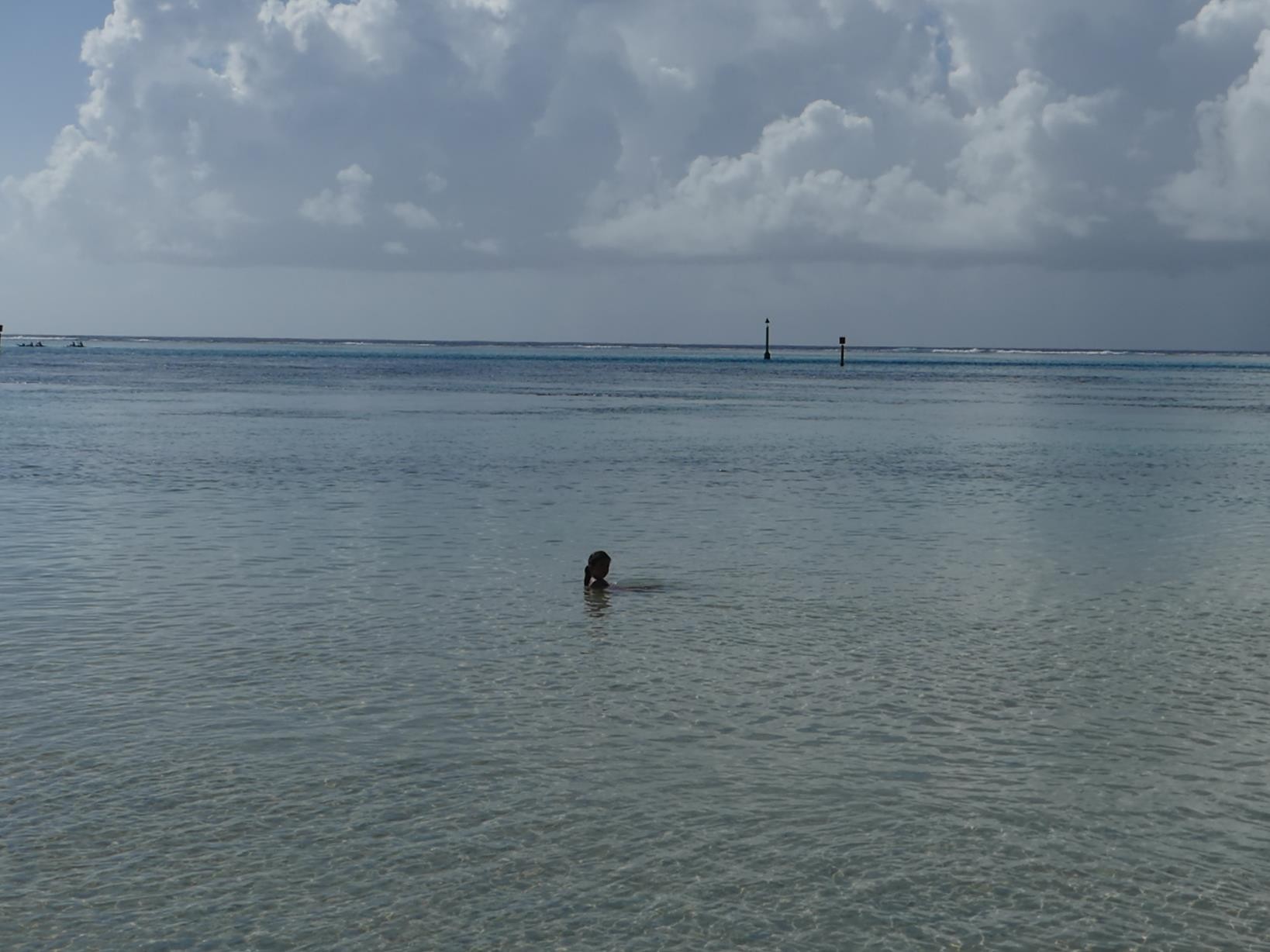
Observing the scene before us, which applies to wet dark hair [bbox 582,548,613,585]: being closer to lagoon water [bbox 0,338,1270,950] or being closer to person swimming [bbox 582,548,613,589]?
person swimming [bbox 582,548,613,589]

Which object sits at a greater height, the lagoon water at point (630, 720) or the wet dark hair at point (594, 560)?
the wet dark hair at point (594, 560)

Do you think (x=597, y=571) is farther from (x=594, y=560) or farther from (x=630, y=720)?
(x=630, y=720)

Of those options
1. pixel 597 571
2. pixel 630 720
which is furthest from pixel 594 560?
pixel 630 720

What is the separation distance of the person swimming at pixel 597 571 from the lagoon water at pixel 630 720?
34 cm

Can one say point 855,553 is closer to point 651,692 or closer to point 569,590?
point 569,590

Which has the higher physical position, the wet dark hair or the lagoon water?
the wet dark hair

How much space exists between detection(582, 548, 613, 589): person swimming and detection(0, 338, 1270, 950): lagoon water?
344 mm

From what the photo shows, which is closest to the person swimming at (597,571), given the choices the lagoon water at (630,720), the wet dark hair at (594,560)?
the wet dark hair at (594,560)

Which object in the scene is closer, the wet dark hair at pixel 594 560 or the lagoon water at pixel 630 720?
the lagoon water at pixel 630 720

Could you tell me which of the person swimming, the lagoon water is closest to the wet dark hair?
the person swimming

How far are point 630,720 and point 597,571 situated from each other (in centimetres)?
713

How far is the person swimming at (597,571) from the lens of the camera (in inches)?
857

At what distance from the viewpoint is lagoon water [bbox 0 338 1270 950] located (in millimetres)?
10320

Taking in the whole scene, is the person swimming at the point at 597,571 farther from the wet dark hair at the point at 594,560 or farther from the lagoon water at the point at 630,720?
the lagoon water at the point at 630,720
